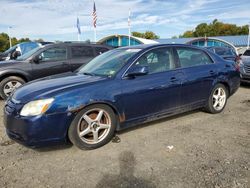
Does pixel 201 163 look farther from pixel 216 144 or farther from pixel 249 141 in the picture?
pixel 249 141

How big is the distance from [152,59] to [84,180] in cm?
240

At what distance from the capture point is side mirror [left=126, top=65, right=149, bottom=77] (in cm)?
398

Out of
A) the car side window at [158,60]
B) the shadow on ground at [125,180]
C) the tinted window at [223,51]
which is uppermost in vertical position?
the tinted window at [223,51]

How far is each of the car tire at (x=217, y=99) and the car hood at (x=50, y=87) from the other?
2.59 meters

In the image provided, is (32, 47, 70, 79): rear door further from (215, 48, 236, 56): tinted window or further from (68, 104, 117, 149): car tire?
(215, 48, 236, 56): tinted window

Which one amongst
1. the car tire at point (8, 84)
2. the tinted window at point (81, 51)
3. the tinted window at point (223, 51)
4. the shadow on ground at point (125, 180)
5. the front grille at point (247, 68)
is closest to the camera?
the shadow on ground at point (125, 180)

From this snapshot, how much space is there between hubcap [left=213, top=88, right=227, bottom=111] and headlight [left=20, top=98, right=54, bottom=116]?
3609 millimetres

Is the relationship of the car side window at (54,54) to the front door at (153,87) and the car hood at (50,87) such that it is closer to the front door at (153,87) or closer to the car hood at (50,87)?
the car hood at (50,87)

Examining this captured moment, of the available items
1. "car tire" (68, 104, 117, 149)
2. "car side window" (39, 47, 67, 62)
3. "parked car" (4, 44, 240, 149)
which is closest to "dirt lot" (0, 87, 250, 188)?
"car tire" (68, 104, 117, 149)

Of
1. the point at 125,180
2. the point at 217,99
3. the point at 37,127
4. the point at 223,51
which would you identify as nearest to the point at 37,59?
the point at 37,127

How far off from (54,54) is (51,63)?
340 mm

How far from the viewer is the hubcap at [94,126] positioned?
12.2ft

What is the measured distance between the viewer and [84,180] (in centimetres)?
303

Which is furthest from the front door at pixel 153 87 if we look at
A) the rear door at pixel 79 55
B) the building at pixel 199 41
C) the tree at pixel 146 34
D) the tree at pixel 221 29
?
the tree at pixel 221 29
